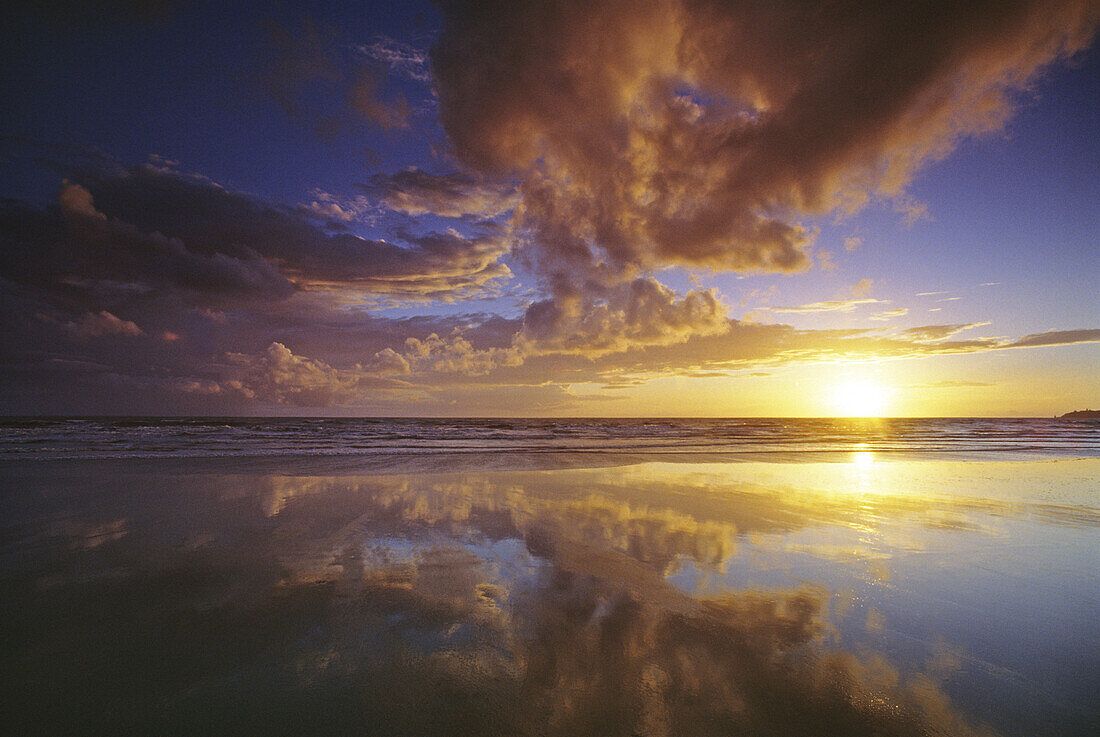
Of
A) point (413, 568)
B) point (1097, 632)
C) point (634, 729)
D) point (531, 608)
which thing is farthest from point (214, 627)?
point (1097, 632)

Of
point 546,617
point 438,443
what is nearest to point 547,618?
point 546,617

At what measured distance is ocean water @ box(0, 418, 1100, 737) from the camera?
3.24 metres

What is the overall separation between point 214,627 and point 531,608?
3.24 metres

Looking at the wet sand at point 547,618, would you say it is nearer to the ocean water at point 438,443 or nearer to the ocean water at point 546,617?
the ocean water at point 546,617

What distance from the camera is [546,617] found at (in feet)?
15.4

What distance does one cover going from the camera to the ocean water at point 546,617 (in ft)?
10.6

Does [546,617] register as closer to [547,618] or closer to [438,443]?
[547,618]

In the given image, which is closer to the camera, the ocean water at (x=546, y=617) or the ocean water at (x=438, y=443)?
the ocean water at (x=546, y=617)

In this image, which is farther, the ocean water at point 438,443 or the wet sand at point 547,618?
the ocean water at point 438,443

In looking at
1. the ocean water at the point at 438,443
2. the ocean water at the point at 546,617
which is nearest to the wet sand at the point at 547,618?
the ocean water at the point at 546,617

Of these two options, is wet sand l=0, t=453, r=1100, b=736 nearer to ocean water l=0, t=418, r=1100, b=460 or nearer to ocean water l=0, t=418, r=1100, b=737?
ocean water l=0, t=418, r=1100, b=737

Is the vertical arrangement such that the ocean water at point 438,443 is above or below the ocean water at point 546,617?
above

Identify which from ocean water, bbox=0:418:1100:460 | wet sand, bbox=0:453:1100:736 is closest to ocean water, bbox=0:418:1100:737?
wet sand, bbox=0:453:1100:736

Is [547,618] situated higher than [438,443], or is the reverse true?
[438,443]
